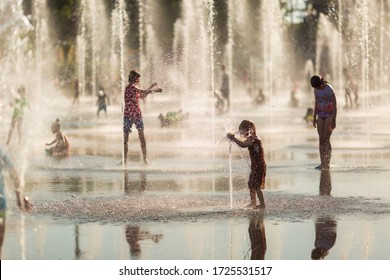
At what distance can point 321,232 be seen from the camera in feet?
40.7

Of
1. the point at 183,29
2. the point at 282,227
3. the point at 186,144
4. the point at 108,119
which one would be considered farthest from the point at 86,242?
the point at 183,29

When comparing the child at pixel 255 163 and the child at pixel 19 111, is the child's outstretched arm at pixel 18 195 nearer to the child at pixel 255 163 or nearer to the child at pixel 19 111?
the child at pixel 255 163

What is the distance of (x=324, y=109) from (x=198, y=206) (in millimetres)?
4308

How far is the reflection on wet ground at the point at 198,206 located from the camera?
38.4 feet

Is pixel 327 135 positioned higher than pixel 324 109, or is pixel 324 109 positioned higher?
pixel 324 109

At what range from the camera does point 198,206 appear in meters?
14.4

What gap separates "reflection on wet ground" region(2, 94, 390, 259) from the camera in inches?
461

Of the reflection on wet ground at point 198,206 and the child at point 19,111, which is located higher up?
the child at point 19,111

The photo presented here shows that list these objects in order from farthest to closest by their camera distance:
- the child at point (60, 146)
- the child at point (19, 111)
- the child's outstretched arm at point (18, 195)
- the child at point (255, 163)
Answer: the child at point (19, 111), the child at point (60, 146), the child at point (255, 163), the child's outstretched arm at point (18, 195)

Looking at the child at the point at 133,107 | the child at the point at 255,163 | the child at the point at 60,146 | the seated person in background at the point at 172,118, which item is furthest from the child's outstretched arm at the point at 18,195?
the seated person in background at the point at 172,118

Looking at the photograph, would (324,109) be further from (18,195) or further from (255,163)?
(18,195)

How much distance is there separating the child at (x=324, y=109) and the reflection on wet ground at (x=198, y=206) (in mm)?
524

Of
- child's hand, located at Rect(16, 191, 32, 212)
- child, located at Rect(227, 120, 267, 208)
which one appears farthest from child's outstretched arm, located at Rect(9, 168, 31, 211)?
child, located at Rect(227, 120, 267, 208)

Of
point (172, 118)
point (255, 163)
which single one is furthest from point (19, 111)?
point (255, 163)
